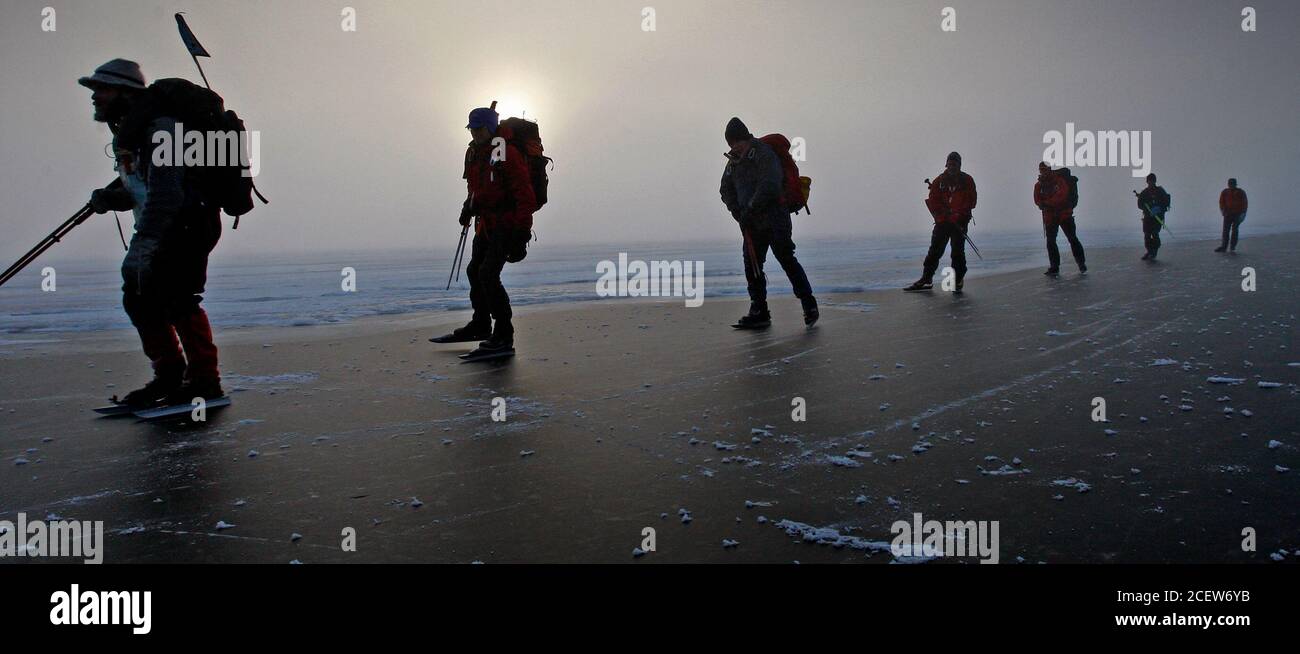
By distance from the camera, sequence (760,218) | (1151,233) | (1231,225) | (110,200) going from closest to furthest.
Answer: (110,200) < (760,218) < (1151,233) < (1231,225)

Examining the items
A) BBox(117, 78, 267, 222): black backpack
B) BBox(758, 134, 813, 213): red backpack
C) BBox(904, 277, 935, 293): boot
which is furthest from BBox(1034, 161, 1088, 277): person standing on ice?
BBox(117, 78, 267, 222): black backpack

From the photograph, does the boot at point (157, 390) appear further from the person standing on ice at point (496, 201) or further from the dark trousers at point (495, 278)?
the dark trousers at point (495, 278)

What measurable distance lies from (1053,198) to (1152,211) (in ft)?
19.7

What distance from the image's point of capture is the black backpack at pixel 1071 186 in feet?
44.3

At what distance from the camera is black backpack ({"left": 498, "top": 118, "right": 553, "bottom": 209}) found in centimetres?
657

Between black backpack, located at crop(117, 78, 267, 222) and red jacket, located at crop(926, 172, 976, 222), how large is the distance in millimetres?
9978

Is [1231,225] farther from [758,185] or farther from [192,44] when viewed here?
[192,44]

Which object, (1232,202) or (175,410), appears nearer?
(175,410)

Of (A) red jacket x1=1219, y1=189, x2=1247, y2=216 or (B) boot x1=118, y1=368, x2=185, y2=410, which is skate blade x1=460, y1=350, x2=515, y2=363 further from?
(A) red jacket x1=1219, y1=189, x2=1247, y2=216

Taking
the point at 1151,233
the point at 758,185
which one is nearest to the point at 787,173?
the point at 758,185

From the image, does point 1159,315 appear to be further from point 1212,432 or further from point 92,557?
point 92,557

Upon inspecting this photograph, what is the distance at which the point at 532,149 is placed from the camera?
6.62 m
